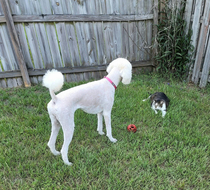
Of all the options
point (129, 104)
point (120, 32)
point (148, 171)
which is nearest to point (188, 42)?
point (120, 32)

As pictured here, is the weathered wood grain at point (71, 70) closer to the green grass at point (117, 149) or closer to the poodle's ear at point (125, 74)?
the green grass at point (117, 149)

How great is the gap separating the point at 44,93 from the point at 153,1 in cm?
380

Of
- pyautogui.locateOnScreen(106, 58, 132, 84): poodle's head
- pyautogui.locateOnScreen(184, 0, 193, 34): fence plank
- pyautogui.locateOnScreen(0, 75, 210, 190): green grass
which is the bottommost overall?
pyautogui.locateOnScreen(0, 75, 210, 190): green grass

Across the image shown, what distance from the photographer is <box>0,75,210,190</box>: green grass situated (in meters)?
2.03

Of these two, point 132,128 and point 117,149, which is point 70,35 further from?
point 117,149

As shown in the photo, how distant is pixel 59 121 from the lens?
1.93 metres

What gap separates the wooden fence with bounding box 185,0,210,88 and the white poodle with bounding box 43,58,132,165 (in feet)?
9.14

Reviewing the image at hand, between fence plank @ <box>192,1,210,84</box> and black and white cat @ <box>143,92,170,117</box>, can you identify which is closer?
black and white cat @ <box>143,92,170,117</box>

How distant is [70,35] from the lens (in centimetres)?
419

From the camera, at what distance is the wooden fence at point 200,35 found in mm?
3762

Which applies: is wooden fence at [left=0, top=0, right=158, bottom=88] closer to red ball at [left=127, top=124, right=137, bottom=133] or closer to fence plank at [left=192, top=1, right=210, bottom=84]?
fence plank at [left=192, top=1, right=210, bottom=84]

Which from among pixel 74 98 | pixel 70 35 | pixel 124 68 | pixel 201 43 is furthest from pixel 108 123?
pixel 201 43

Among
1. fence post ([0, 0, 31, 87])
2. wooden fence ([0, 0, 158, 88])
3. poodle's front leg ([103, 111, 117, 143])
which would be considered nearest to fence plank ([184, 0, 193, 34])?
wooden fence ([0, 0, 158, 88])

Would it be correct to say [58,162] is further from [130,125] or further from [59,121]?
[130,125]
